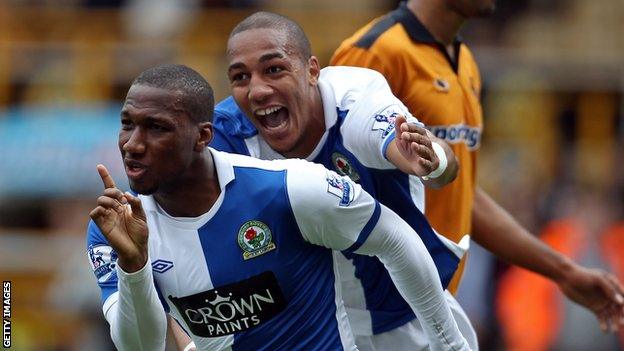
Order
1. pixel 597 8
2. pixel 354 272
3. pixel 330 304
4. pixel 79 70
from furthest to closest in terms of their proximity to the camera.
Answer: pixel 597 8
pixel 79 70
pixel 354 272
pixel 330 304

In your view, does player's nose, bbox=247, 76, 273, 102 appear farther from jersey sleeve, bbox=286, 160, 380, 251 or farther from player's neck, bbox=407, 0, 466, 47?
player's neck, bbox=407, 0, 466, 47

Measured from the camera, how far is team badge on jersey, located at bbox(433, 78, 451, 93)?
6385 mm

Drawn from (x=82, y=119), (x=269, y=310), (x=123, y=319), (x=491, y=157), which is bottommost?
(x=491, y=157)

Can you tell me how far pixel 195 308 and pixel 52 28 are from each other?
880 cm

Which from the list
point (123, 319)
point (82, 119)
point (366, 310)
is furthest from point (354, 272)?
point (82, 119)

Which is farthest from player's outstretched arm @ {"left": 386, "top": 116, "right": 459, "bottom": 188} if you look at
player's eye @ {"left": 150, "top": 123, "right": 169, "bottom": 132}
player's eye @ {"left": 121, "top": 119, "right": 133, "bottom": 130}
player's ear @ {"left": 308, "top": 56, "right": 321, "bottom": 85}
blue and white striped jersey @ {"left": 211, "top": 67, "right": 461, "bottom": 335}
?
player's eye @ {"left": 121, "top": 119, "right": 133, "bottom": 130}

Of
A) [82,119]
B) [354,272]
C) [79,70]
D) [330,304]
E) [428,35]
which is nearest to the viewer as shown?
[330,304]

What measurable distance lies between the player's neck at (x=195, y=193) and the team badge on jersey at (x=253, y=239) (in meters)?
0.15

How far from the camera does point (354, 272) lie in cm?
573

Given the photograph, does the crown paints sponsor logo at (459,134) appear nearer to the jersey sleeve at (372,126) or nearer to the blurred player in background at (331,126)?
the blurred player in background at (331,126)

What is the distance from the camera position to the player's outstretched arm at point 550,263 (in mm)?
6949

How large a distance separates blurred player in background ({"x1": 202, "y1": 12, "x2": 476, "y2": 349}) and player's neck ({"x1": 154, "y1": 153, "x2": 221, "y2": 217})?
0.46 m

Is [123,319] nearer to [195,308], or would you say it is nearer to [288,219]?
[195,308]

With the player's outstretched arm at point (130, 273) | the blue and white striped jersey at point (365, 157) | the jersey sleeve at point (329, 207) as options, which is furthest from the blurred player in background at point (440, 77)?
the player's outstretched arm at point (130, 273)
